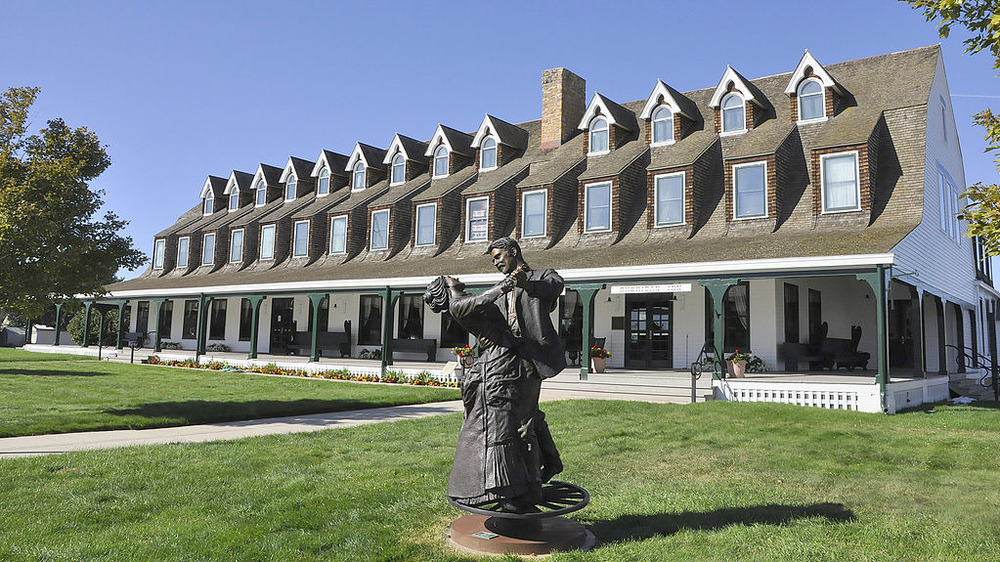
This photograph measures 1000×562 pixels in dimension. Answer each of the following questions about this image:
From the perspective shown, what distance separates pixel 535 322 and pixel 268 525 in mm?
2555

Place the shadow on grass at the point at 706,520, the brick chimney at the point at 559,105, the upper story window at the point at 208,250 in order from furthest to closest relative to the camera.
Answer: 1. the upper story window at the point at 208,250
2. the brick chimney at the point at 559,105
3. the shadow on grass at the point at 706,520

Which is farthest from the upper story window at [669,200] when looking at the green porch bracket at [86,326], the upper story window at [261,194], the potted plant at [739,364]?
the green porch bracket at [86,326]

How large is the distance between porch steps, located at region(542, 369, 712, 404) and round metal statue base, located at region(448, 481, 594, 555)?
Result: 9493mm

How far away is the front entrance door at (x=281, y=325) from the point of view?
96.8 ft

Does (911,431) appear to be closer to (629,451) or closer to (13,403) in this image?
(629,451)

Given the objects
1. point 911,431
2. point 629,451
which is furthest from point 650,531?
point 911,431

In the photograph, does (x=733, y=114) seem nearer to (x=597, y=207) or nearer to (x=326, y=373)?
(x=597, y=207)

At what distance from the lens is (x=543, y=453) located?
530 centimetres

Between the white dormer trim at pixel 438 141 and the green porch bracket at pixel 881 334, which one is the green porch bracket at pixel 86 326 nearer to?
the white dormer trim at pixel 438 141

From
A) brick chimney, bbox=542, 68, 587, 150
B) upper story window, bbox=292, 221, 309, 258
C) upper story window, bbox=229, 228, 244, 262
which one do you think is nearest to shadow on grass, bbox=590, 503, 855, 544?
brick chimney, bbox=542, 68, 587, 150

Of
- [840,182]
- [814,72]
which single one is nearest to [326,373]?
[840,182]

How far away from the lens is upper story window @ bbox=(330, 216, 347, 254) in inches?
1073

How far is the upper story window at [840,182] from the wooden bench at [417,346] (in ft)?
42.3

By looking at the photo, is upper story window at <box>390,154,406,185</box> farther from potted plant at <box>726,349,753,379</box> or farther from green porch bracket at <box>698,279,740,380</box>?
potted plant at <box>726,349,753,379</box>
